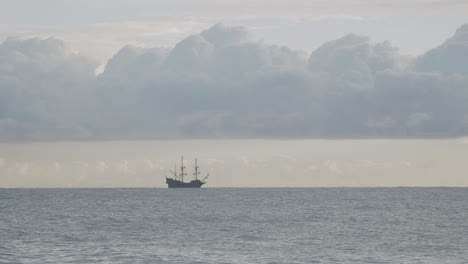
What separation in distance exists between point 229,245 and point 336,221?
42.8 meters

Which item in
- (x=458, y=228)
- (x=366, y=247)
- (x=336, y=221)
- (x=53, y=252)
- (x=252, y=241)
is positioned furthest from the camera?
(x=336, y=221)

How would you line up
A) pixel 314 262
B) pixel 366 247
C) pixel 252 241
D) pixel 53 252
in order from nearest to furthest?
1. pixel 314 262
2. pixel 53 252
3. pixel 366 247
4. pixel 252 241

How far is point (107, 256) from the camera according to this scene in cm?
7294

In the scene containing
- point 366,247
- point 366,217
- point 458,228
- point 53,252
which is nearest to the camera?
point 53,252

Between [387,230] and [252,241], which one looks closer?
[252,241]

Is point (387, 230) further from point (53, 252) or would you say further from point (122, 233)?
point (53, 252)

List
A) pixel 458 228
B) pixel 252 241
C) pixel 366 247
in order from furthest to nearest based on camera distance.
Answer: pixel 458 228 < pixel 252 241 < pixel 366 247

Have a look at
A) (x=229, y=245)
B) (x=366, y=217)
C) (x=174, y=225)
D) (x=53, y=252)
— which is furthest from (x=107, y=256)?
(x=366, y=217)

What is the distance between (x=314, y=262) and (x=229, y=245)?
15.7 meters

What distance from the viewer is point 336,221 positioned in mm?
123812

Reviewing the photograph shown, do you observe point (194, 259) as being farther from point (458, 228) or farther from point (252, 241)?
point (458, 228)

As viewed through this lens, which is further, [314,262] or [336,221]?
[336,221]

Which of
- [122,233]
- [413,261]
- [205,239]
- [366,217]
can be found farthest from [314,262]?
[366,217]

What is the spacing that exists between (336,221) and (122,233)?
38.1m
